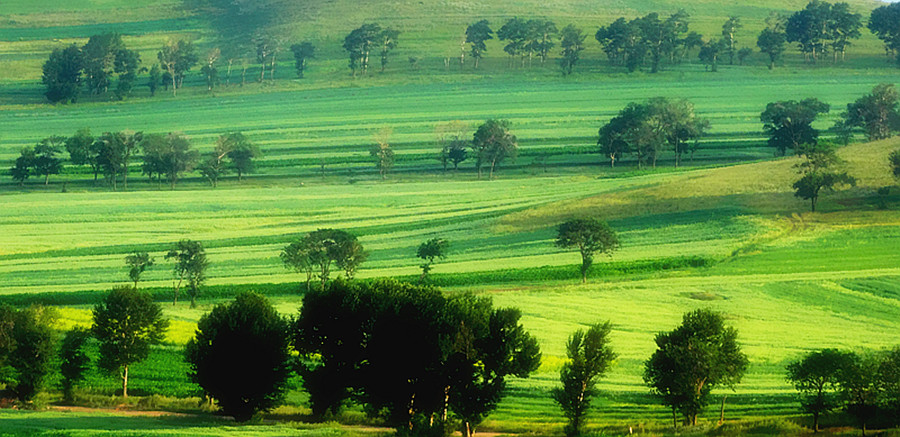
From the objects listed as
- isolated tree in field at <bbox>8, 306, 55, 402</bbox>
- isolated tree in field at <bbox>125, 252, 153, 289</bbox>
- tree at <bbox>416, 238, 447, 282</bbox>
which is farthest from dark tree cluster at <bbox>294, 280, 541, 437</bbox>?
tree at <bbox>416, 238, 447, 282</bbox>

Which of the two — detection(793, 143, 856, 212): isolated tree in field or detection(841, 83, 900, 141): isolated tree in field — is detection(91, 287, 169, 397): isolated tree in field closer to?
detection(793, 143, 856, 212): isolated tree in field

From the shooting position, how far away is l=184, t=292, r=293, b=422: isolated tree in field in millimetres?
65938

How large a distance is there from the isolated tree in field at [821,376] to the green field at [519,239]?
129cm

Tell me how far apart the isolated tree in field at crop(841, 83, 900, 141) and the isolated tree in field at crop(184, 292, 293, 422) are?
4711 inches

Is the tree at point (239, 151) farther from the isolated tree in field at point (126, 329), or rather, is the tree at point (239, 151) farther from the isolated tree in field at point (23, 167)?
the isolated tree in field at point (126, 329)

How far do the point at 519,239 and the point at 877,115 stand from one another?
7121 centimetres

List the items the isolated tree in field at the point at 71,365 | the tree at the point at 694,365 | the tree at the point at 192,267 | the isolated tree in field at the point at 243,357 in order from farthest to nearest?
the tree at the point at 192,267, the isolated tree in field at the point at 71,365, the isolated tree in field at the point at 243,357, the tree at the point at 694,365

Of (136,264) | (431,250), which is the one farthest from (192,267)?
(431,250)

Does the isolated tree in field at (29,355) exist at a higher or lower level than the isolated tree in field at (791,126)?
lower

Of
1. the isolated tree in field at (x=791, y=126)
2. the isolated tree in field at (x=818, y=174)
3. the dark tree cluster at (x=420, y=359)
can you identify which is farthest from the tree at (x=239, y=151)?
the dark tree cluster at (x=420, y=359)

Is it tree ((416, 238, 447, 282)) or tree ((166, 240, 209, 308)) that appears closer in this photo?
tree ((166, 240, 209, 308))

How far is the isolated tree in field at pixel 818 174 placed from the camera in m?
125

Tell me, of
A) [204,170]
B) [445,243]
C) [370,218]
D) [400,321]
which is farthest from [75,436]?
[204,170]

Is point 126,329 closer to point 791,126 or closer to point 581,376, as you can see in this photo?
point 581,376
